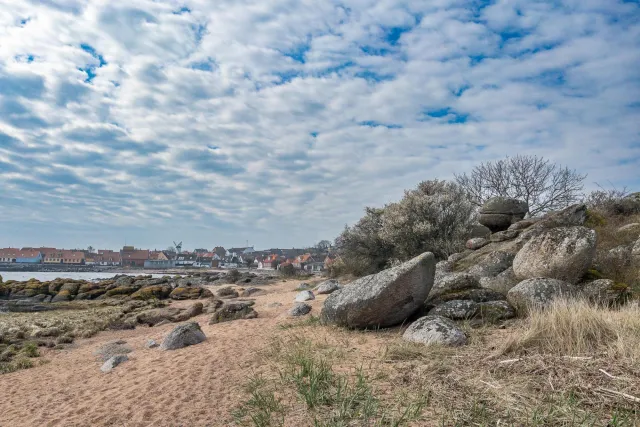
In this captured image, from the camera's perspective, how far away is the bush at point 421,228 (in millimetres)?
19047

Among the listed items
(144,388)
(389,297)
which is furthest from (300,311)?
(144,388)

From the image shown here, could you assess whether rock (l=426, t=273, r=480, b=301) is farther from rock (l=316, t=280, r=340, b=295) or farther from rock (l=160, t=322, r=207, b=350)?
rock (l=316, t=280, r=340, b=295)

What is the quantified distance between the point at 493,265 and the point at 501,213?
299 inches

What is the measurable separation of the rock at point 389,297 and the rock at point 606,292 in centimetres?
299

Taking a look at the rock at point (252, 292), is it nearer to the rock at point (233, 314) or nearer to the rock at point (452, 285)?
the rock at point (233, 314)

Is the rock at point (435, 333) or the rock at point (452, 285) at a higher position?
the rock at point (452, 285)

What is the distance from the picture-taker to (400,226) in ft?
66.2

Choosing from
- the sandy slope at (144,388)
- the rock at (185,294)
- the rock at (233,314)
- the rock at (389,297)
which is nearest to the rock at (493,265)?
the rock at (389,297)

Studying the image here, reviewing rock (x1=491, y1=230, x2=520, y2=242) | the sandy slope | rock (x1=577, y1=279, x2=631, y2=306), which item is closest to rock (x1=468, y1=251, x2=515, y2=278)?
rock (x1=491, y1=230, x2=520, y2=242)

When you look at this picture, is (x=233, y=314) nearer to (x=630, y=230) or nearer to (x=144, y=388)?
(x=144, y=388)

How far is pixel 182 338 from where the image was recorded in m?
9.27

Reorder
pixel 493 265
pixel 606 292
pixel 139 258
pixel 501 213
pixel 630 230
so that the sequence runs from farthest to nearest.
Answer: pixel 139 258, pixel 501 213, pixel 630 230, pixel 493 265, pixel 606 292

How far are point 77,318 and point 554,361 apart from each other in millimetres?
20815

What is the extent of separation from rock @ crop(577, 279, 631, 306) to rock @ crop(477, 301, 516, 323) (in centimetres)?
139
